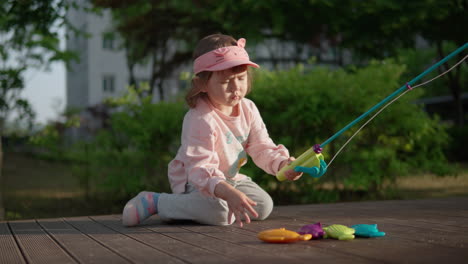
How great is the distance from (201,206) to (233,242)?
2.33 ft

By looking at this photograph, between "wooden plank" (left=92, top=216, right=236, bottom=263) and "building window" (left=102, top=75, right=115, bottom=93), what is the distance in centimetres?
2900

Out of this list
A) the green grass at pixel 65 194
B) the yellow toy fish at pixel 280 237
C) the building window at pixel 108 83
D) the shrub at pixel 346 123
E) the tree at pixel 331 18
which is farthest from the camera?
the building window at pixel 108 83

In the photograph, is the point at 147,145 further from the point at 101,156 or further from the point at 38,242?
the point at 38,242

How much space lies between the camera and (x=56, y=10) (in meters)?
5.57

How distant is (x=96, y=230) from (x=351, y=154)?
3230 millimetres

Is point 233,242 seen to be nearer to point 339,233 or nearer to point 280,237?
point 280,237

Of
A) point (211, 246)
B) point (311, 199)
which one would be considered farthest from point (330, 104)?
point (211, 246)

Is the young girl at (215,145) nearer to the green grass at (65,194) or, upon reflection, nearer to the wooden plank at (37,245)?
the wooden plank at (37,245)

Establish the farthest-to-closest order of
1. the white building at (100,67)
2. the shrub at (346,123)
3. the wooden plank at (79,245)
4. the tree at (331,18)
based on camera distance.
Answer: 1. the white building at (100,67)
2. the tree at (331,18)
3. the shrub at (346,123)
4. the wooden plank at (79,245)

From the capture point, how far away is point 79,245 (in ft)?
8.02

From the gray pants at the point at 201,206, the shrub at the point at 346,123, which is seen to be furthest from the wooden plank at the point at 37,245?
the shrub at the point at 346,123

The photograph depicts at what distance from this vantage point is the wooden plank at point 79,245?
210 centimetres

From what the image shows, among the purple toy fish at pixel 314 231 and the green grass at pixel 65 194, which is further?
the green grass at pixel 65 194

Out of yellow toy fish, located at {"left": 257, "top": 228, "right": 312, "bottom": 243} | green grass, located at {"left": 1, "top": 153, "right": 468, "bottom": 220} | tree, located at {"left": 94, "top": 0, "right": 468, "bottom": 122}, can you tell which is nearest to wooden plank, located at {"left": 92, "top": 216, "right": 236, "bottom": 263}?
yellow toy fish, located at {"left": 257, "top": 228, "right": 312, "bottom": 243}
